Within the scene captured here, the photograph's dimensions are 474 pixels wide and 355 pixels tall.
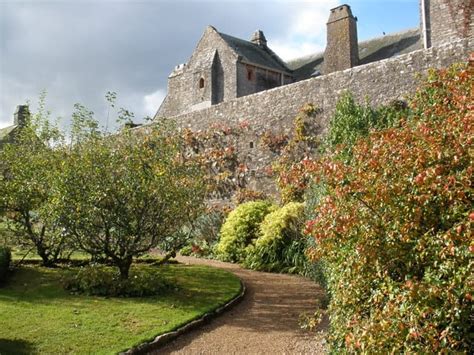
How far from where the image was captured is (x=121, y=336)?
23.0 ft

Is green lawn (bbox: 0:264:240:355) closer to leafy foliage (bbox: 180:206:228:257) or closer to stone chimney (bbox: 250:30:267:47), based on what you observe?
leafy foliage (bbox: 180:206:228:257)

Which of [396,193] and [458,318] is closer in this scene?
[458,318]

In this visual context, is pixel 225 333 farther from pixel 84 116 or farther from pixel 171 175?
pixel 84 116

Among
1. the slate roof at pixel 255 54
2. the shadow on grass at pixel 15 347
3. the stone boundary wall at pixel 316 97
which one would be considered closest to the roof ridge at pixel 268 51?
the slate roof at pixel 255 54

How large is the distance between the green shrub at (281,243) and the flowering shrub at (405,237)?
678cm

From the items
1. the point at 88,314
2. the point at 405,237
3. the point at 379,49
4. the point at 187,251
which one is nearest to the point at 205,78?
the point at 379,49

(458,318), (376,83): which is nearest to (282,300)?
(458,318)

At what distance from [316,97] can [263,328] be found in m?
8.50

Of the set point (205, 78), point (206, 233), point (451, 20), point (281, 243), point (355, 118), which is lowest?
point (281, 243)

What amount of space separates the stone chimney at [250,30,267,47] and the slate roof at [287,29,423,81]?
2.65 m

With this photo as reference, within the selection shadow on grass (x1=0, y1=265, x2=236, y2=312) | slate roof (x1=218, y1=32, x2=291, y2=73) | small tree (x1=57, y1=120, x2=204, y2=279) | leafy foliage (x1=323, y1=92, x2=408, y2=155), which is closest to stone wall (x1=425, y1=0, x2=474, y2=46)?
leafy foliage (x1=323, y1=92, x2=408, y2=155)

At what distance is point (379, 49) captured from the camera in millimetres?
23000

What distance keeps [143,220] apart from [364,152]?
5.54 m

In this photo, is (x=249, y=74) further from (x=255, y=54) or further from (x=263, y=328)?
(x=263, y=328)
